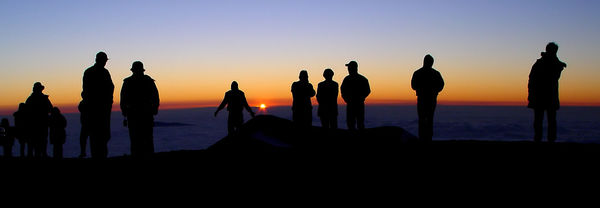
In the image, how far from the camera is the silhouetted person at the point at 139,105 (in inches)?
382

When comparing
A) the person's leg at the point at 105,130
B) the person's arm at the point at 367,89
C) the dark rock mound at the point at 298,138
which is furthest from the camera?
the person's arm at the point at 367,89

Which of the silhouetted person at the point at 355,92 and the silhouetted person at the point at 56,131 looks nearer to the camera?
the silhouetted person at the point at 355,92

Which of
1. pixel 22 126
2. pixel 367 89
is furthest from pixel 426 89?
pixel 22 126

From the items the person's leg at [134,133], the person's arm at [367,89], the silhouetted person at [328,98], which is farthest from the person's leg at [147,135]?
the person's arm at [367,89]

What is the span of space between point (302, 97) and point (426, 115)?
384 centimetres

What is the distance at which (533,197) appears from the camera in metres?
5.67

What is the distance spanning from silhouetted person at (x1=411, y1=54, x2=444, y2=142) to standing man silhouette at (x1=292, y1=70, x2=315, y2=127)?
341 centimetres

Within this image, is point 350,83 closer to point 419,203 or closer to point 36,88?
point 419,203

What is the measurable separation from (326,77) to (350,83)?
99 cm

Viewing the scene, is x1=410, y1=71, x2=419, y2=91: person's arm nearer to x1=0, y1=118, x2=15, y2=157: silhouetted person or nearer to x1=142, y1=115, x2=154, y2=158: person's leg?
x1=142, y1=115, x2=154, y2=158: person's leg

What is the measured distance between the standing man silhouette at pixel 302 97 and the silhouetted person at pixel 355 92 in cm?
130

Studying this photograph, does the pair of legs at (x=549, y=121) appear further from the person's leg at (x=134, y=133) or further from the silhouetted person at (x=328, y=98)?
the person's leg at (x=134, y=133)

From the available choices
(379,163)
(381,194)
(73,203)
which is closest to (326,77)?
(379,163)

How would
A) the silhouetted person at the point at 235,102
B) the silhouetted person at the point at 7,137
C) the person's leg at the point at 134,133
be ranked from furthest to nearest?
the silhouetted person at the point at 7,137
the silhouetted person at the point at 235,102
the person's leg at the point at 134,133
